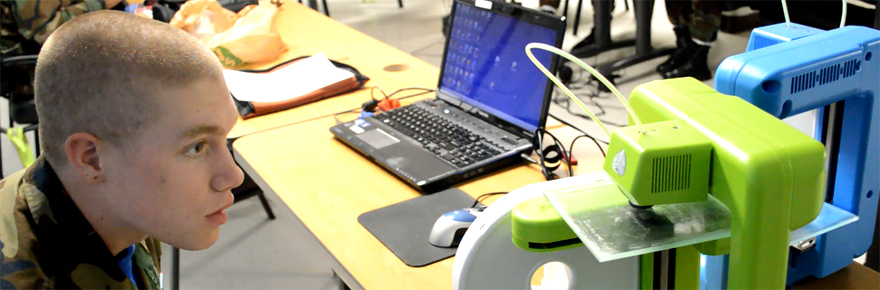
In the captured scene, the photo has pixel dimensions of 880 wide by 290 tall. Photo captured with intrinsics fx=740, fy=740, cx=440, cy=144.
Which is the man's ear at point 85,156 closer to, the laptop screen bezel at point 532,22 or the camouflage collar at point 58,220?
the camouflage collar at point 58,220

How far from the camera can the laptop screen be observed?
4.61ft

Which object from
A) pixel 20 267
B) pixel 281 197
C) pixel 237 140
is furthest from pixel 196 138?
pixel 237 140

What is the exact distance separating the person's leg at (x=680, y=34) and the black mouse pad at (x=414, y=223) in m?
2.68

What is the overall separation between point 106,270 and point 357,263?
373mm

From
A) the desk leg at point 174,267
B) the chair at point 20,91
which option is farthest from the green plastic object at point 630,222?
the chair at point 20,91

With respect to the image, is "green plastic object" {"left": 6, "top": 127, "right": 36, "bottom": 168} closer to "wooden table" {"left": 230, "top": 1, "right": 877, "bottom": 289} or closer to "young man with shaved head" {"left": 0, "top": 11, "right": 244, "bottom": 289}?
"wooden table" {"left": 230, "top": 1, "right": 877, "bottom": 289}

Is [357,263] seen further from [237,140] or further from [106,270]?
[237,140]

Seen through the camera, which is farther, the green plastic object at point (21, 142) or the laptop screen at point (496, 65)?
the green plastic object at point (21, 142)

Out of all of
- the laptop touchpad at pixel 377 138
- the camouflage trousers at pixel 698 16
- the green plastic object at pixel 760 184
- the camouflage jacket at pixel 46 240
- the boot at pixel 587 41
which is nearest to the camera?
the green plastic object at pixel 760 184

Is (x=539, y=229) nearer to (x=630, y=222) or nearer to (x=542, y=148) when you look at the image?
(x=630, y=222)

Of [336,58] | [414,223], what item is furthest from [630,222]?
[336,58]

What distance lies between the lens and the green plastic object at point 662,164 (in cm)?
69

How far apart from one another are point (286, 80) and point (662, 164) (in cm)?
139

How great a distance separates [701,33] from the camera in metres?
3.69
